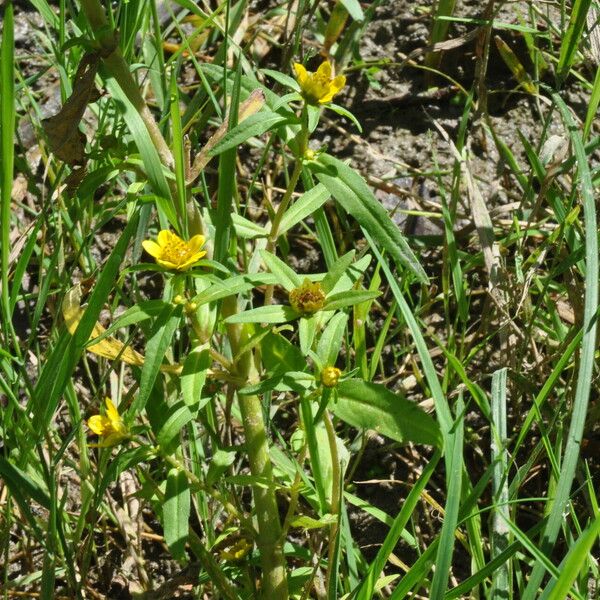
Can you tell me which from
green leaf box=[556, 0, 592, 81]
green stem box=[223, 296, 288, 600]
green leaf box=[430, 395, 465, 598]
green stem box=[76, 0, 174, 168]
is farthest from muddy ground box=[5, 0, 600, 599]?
green stem box=[76, 0, 174, 168]

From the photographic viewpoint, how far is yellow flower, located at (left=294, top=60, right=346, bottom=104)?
1.44 meters

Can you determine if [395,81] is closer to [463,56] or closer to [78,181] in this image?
[463,56]

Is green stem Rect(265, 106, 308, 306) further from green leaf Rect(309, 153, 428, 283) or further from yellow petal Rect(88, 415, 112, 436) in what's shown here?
yellow petal Rect(88, 415, 112, 436)

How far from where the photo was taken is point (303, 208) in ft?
5.31

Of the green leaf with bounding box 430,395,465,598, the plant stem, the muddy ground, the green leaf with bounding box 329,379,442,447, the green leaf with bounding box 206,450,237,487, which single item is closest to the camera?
the green leaf with bounding box 430,395,465,598

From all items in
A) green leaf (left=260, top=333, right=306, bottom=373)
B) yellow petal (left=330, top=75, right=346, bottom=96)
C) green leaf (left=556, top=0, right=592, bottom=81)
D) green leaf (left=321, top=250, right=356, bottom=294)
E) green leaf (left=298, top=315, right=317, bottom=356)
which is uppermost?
yellow petal (left=330, top=75, right=346, bottom=96)

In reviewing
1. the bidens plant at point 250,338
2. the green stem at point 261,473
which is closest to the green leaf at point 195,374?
the bidens plant at point 250,338

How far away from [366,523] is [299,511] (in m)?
0.16

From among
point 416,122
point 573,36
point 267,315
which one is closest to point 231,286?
point 267,315

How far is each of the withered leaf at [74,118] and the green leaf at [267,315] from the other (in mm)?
412

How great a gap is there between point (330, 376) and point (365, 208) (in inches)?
11.1

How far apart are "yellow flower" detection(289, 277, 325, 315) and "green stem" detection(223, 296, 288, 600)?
17 cm

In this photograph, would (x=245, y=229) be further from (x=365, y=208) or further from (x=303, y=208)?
(x=365, y=208)

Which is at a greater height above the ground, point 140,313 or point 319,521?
point 140,313
